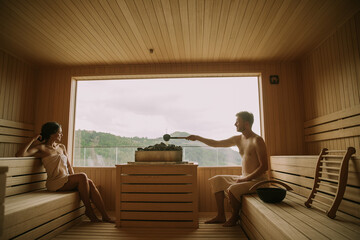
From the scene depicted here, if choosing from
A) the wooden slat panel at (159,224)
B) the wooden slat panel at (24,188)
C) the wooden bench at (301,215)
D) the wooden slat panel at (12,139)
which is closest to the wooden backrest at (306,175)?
the wooden bench at (301,215)

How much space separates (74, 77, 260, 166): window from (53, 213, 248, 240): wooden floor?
1.61 meters

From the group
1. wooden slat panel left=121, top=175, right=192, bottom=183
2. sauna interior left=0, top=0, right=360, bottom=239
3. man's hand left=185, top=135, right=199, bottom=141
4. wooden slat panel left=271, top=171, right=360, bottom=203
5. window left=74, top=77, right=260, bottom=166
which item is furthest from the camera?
window left=74, top=77, right=260, bottom=166

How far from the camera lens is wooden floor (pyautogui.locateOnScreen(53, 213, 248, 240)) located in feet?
8.52

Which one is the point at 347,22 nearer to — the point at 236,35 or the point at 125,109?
the point at 236,35

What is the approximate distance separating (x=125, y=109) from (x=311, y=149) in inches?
167

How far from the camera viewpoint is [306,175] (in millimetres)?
2639

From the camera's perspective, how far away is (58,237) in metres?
2.61

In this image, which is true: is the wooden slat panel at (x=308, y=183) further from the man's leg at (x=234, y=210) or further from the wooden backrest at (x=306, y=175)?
the man's leg at (x=234, y=210)

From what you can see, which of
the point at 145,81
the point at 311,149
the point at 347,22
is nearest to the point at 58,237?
the point at 145,81

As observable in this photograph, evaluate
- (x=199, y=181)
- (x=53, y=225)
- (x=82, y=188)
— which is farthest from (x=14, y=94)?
(x=199, y=181)

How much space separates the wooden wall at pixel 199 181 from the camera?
3900mm

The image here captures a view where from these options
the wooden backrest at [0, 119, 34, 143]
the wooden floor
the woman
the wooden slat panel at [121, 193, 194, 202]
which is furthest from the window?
the wooden floor

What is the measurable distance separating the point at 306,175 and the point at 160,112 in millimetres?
3664

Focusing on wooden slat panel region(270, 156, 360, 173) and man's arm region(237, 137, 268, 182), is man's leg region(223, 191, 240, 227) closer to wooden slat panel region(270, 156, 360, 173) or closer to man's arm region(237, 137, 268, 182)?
man's arm region(237, 137, 268, 182)
